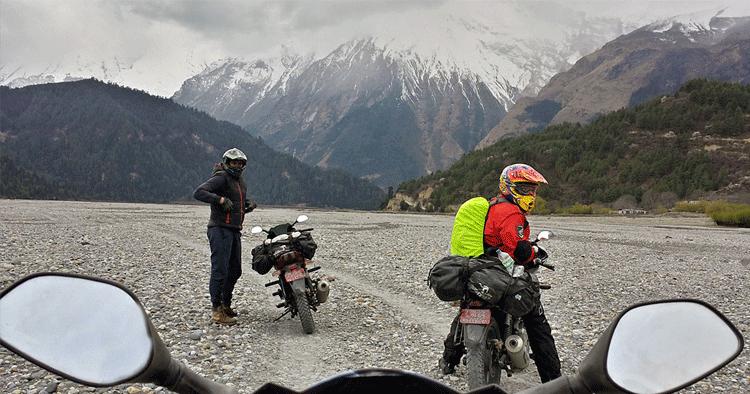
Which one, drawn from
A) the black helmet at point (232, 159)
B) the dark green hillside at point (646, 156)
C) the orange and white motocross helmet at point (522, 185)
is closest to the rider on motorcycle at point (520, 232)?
the orange and white motocross helmet at point (522, 185)

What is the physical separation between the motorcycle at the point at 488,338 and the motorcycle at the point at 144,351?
2960 mm

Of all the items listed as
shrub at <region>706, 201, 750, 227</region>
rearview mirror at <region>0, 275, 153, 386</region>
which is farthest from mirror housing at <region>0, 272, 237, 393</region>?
shrub at <region>706, 201, 750, 227</region>

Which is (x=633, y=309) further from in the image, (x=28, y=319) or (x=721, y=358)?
(x=28, y=319)

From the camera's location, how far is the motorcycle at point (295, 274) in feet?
24.3

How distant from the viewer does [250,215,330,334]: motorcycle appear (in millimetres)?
7406

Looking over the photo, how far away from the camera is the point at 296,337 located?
23.7 feet

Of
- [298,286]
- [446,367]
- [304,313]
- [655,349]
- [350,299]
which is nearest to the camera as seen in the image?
[655,349]

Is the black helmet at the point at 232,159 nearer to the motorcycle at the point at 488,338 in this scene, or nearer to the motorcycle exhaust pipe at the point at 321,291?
the motorcycle exhaust pipe at the point at 321,291

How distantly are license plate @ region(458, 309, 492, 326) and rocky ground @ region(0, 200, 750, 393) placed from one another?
1133mm

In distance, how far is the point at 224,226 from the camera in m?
7.75

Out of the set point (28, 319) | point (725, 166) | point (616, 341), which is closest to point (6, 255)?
point (28, 319)

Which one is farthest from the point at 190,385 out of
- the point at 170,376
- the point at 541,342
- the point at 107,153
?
the point at 107,153

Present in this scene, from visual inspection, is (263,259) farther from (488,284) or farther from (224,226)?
(488,284)

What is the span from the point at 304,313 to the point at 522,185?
12.6 ft
